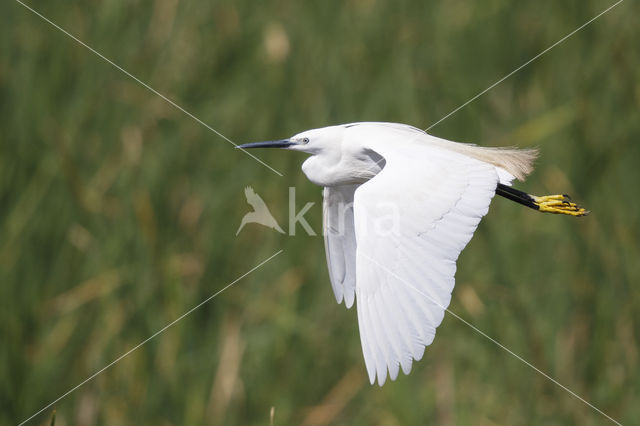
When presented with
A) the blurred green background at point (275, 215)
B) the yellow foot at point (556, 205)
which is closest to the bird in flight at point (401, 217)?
the yellow foot at point (556, 205)

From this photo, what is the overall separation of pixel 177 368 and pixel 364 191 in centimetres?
133

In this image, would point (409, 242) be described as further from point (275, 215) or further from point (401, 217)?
point (275, 215)

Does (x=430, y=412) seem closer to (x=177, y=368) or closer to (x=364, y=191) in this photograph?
(x=177, y=368)

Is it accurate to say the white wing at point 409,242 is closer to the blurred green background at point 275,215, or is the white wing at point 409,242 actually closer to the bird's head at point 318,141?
the bird's head at point 318,141

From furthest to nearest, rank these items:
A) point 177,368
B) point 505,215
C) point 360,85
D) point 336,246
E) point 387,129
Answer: point 360,85 < point 505,215 < point 177,368 < point 336,246 < point 387,129

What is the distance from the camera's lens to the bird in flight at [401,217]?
1418mm

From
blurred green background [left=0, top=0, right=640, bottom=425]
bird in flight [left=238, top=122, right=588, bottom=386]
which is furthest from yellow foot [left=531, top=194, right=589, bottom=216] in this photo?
blurred green background [left=0, top=0, right=640, bottom=425]

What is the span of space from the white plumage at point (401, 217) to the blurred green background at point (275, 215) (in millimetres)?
1001

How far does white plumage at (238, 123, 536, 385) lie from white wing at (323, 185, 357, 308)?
0.18 metres

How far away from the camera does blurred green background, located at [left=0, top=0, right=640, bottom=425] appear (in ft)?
9.08

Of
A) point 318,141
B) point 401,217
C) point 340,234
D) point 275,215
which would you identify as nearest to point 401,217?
point 401,217

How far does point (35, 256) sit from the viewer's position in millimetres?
2824

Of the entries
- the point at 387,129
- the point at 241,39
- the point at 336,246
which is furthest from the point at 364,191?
the point at 241,39

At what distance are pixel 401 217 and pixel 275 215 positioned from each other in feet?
5.10
